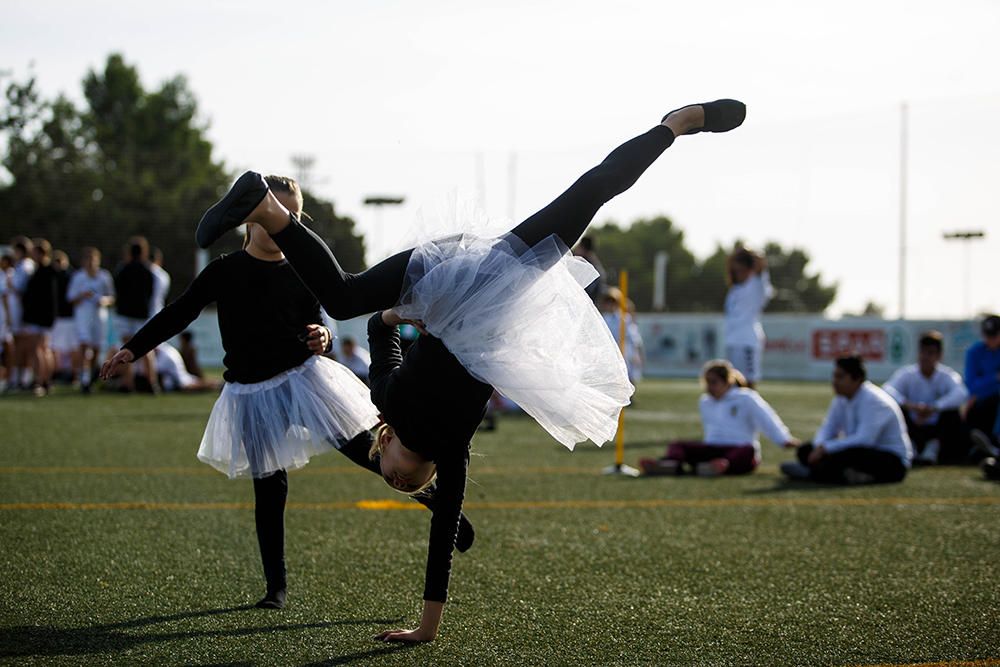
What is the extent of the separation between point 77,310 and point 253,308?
12.9 m

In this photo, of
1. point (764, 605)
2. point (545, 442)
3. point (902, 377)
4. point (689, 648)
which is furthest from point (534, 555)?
point (902, 377)

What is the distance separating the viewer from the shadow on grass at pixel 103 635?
12.8 feet

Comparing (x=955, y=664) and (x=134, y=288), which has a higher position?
(x=134, y=288)

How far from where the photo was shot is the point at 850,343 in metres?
25.7

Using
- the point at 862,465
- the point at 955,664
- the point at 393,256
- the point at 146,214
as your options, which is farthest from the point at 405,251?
the point at 146,214

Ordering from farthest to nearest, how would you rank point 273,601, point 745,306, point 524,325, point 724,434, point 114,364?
point 745,306 → point 724,434 → point 273,601 → point 114,364 → point 524,325

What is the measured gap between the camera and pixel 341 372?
5078 millimetres

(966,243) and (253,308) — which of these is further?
(966,243)

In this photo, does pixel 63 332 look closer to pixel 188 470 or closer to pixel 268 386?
pixel 188 470

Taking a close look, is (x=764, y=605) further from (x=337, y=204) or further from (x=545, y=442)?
(x=337, y=204)

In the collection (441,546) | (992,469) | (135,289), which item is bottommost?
(992,469)

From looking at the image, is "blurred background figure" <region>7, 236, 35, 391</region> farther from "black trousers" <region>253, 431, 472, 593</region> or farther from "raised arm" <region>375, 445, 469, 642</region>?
"raised arm" <region>375, 445, 469, 642</region>

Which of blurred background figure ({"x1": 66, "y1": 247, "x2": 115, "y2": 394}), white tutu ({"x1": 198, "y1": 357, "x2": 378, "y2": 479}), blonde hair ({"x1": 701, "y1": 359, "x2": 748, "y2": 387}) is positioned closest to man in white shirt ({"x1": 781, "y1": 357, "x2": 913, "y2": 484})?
blonde hair ({"x1": 701, "y1": 359, "x2": 748, "y2": 387})

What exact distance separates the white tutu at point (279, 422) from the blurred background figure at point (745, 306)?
7808 millimetres
